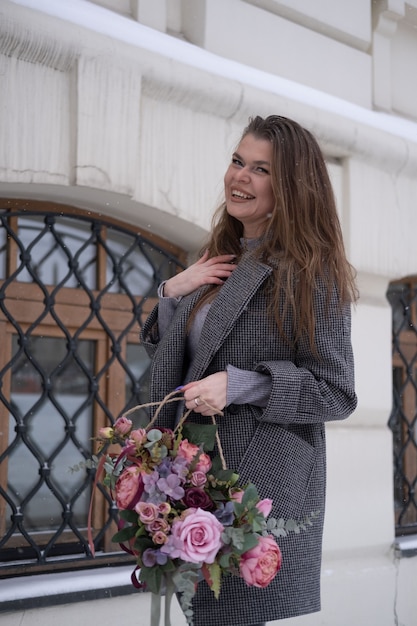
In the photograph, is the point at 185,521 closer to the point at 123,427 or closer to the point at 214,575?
the point at 214,575

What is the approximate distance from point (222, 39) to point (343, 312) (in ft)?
6.02

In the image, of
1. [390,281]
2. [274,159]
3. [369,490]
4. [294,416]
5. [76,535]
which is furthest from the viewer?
[390,281]

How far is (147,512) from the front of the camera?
1447mm

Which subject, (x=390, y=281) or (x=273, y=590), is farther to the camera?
(x=390, y=281)

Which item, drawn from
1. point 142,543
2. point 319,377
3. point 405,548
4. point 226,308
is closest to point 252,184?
point 226,308

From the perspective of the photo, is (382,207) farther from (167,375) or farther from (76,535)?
(167,375)

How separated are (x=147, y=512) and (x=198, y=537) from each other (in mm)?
95

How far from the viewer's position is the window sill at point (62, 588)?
8.55 ft

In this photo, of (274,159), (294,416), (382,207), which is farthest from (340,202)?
(294,416)

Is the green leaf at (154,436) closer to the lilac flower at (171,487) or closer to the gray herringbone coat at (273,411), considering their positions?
the lilac flower at (171,487)

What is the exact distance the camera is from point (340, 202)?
3.67 meters

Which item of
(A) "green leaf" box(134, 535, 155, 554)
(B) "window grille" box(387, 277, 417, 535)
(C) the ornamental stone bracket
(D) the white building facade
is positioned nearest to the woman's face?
(A) "green leaf" box(134, 535, 155, 554)

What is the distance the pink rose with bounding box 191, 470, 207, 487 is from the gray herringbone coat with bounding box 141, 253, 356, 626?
246 mm

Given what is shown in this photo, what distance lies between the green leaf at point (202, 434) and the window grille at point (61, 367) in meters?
1.37
